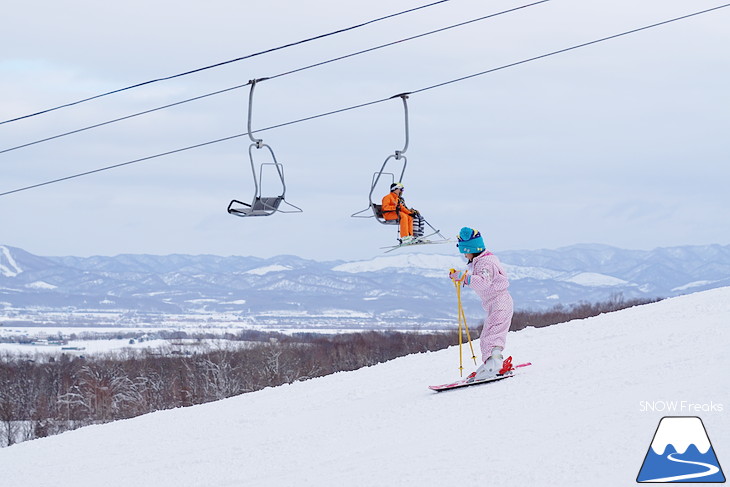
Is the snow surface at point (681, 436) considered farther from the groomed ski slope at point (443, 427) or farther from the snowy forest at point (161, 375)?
the snowy forest at point (161, 375)

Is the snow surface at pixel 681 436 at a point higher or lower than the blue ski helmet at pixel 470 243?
lower

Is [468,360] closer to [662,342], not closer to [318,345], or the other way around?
[662,342]

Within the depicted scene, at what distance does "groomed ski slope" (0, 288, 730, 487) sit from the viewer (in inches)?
322

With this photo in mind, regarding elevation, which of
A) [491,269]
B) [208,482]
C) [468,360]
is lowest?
[208,482]

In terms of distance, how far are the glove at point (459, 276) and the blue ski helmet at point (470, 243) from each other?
0.24 m

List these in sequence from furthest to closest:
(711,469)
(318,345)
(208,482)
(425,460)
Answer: (318,345)
(208,482)
(425,460)
(711,469)

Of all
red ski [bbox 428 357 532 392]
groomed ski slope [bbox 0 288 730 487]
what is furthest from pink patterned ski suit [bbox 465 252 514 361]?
groomed ski slope [bbox 0 288 730 487]

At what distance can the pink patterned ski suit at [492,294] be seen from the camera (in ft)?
38.1

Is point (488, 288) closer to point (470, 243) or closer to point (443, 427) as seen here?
point (470, 243)

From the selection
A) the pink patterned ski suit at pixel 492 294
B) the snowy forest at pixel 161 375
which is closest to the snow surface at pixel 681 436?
the pink patterned ski suit at pixel 492 294

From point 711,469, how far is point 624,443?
0.92 meters

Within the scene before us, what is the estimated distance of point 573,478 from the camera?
7.47 meters

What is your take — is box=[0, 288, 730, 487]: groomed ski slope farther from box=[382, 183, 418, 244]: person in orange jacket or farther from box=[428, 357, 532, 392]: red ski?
box=[382, 183, 418, 244]: person in orange jacket

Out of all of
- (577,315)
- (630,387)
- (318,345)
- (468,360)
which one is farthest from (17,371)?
(630,387)
